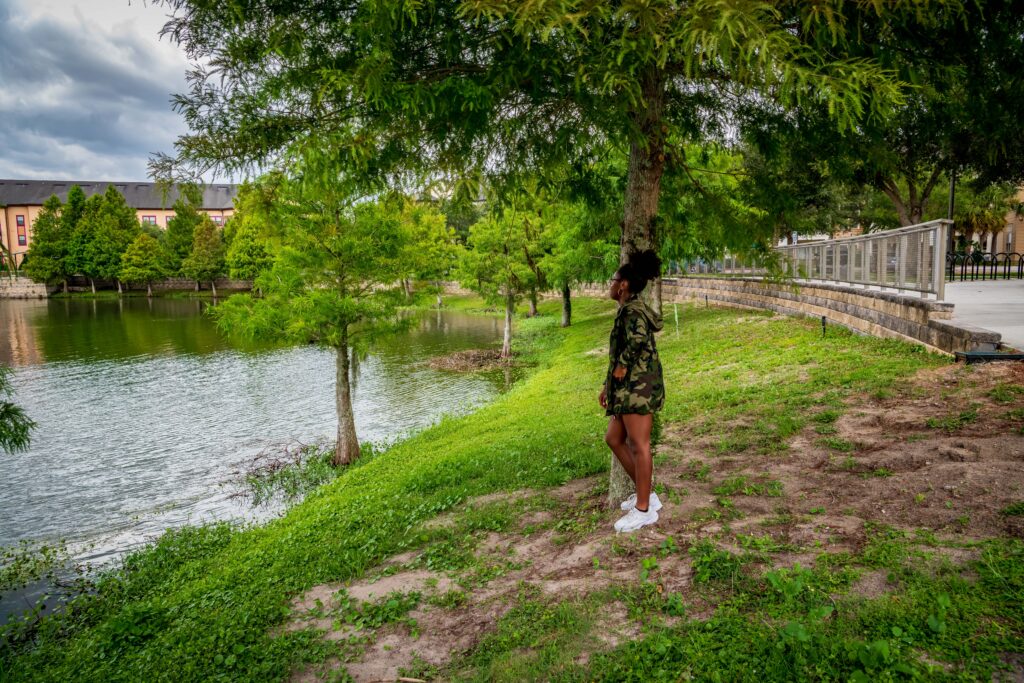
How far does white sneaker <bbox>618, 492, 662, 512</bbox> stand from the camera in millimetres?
5621

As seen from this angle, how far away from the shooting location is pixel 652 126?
17.7ft

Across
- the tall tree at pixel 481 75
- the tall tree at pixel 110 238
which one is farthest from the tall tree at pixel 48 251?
the tall tree at pixel 481 75

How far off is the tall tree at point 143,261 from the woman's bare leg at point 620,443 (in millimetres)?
89453

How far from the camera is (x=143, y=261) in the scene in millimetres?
80750

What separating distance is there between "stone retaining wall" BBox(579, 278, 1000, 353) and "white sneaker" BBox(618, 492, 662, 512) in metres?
2.47

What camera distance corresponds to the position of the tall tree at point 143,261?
3159 inches

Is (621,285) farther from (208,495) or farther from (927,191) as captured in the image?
(927,191)

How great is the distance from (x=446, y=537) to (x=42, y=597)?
6.78 meters

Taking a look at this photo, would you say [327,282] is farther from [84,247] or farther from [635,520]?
[84,247]

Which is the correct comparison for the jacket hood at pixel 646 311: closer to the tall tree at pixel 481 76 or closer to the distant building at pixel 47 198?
the tall tree at pixel 481 76

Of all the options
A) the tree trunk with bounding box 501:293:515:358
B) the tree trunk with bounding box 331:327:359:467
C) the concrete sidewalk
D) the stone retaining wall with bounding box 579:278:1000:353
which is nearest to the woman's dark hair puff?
the stone retaining wall with bounding box 579:278:1000:353

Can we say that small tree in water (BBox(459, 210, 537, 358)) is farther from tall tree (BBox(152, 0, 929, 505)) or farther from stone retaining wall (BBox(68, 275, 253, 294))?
stone retaining wall (BBox(68, 275, 253, 294))

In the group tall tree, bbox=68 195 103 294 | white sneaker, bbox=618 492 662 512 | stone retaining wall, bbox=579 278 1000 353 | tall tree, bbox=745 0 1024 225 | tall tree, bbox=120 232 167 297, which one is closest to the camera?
tall tree, bbox=745 0 1024 225

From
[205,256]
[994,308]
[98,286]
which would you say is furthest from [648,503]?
[98,286]
